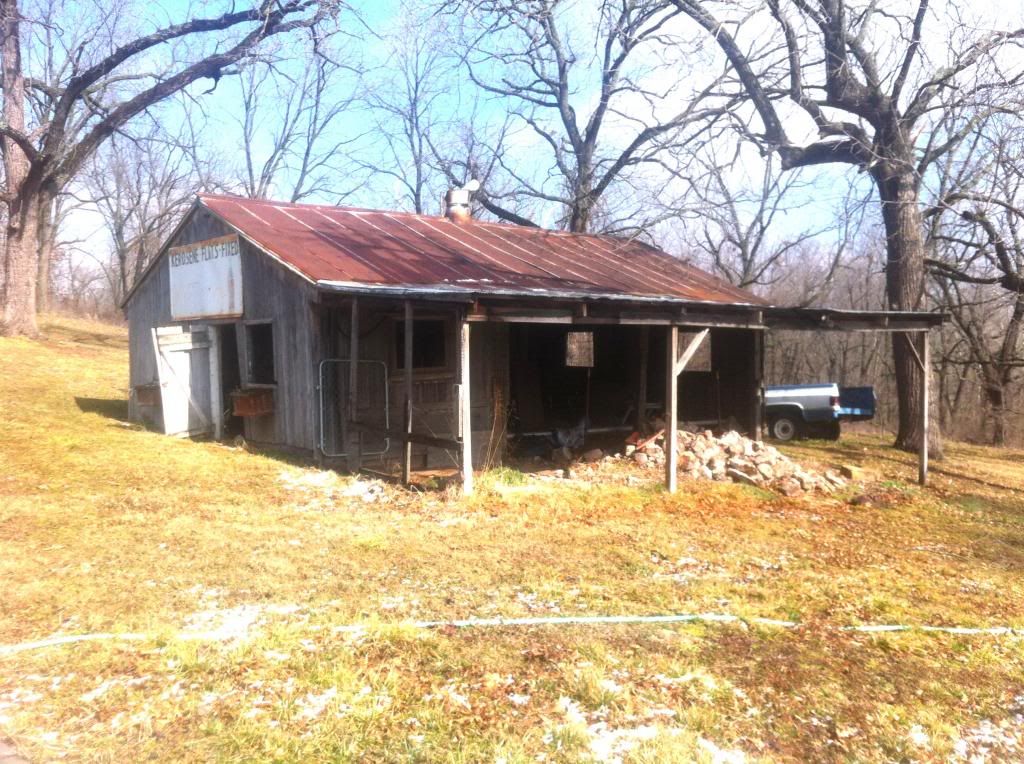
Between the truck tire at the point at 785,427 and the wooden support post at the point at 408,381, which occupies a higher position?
the wooden support post at the point at 408,381

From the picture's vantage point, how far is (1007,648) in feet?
16.9

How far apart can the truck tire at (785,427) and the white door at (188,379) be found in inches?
454

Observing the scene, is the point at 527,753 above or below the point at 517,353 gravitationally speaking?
below

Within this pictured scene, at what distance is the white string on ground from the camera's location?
4609mm

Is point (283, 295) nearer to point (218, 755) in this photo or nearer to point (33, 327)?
point (218, 755)

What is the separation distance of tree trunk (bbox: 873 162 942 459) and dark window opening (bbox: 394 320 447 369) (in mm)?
8427

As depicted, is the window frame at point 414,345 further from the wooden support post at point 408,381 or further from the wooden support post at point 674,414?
the wooden support post at point 674,414

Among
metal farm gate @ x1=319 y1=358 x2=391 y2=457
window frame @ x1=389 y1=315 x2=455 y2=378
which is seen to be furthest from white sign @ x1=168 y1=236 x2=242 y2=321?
window frame @ x1=389 y1=315 x2=455 y2=378

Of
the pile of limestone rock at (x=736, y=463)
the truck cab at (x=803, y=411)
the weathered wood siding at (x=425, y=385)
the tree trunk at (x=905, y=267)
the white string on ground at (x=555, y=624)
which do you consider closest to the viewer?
the white string on ground at (x=555, y=624)

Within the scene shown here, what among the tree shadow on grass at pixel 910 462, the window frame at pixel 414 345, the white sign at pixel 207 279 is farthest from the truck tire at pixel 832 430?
the white sign at pixel 207 279

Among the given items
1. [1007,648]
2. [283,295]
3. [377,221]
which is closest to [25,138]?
[377,221]

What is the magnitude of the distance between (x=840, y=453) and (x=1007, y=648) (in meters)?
10.0

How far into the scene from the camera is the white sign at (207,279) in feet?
39.6

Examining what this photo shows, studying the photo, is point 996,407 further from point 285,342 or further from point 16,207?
point 16,207
